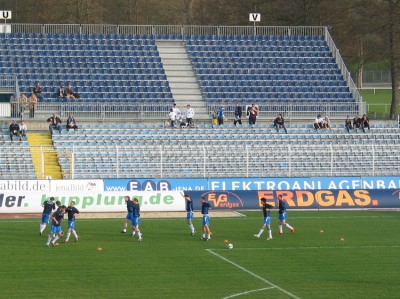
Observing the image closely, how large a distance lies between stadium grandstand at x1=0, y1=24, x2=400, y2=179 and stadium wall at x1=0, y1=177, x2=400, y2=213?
4.84 feet

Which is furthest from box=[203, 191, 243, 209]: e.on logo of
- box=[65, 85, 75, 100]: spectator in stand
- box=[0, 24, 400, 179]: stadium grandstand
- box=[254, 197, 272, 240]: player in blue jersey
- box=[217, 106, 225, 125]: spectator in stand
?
box=[65, 85, 75, 100]: spectator in stand

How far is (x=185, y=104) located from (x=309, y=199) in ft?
46.2

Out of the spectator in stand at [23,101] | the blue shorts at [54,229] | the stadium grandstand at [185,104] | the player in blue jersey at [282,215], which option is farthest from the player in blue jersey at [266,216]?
the spectator in stand at [23,101]

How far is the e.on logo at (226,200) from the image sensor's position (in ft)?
158

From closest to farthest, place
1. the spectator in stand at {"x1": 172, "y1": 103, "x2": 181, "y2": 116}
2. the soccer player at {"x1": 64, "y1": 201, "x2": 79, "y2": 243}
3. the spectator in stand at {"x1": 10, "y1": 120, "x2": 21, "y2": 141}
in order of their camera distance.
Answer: the soccer player at {"x1": 64, "y1": 201, "x2": 79, "y2": 243} → the spectator in stand at {"x1": 10, "y1": 120, "x2": 21, "y2": 141} → the spectator in stand at {"x1": 172, "y1": 103, "x2": 181, "y2": 116}

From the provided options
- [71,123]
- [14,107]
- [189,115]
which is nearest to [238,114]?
[189,115]

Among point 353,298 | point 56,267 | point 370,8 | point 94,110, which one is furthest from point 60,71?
point 353,298

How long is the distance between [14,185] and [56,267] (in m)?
16.0

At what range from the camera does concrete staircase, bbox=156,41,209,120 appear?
198 ft

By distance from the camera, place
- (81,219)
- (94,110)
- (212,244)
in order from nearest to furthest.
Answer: (212,244) → (81,219) → (94,110)

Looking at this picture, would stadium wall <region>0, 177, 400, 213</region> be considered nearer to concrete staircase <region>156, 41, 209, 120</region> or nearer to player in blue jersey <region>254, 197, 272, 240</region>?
player in blue jersey <region>254, 197, 272, 240</region>

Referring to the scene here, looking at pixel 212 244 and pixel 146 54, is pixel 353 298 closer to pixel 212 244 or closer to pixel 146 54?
pixel 212 244

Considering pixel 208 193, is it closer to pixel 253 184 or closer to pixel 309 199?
pixel 253 184

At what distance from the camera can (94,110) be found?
57.6 metres
